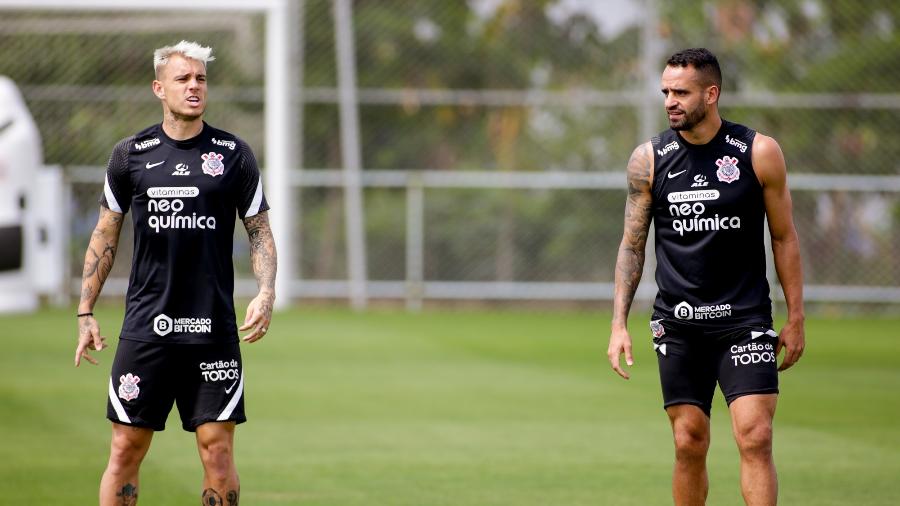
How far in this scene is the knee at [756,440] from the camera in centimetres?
632

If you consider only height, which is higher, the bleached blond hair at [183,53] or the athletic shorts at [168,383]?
the bleached blond hair at [183,53]

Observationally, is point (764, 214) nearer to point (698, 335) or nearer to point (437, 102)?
point (698, 335)

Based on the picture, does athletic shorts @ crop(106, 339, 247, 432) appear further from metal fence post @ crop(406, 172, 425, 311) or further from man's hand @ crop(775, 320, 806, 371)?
metal fence post @ crop(406, 172, 425, 311)

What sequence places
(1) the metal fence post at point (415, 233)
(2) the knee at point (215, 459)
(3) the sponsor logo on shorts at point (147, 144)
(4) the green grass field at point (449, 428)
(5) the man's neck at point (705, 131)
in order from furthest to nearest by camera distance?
(1) the metal fence post at point (415, 233)
(4) the green grass field at point (449, 428)
(5) the man's neck at point (705, 131)
(3) the sponsor logo on shorts at point (147, 144)
(2) the knee at point (215, 459)

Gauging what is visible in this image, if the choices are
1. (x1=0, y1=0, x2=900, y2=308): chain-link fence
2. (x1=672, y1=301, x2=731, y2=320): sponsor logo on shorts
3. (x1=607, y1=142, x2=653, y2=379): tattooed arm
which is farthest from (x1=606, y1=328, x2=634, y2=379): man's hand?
(x1=0, y1=0, x2=900, y2=308): chain-link fence

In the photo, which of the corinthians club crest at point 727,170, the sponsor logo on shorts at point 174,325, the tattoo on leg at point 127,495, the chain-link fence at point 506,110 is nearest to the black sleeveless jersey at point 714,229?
the corinthians club crest at point 727,170

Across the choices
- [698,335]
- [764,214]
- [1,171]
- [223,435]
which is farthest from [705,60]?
[1,171]

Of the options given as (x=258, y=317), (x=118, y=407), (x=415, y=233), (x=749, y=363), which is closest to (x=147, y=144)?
(x=258, y=317)

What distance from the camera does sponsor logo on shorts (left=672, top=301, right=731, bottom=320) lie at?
6.57m

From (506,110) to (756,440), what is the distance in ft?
63.7

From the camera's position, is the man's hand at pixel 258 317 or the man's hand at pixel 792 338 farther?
the man's hand at pixel 792 338

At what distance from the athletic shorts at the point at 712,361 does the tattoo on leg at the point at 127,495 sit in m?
2.42

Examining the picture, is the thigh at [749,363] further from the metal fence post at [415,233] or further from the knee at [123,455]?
the metal fence post at [415,233]

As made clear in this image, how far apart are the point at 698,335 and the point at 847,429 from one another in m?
5.15
